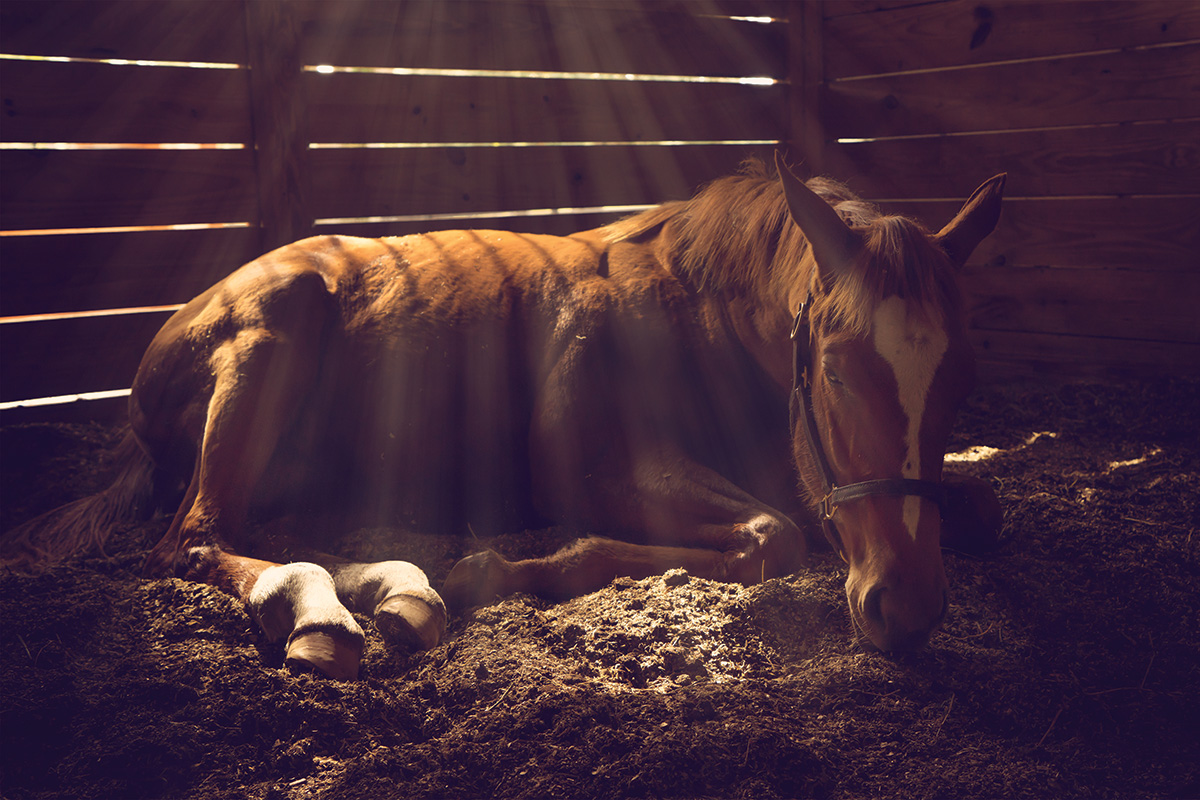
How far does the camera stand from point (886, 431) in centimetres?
183

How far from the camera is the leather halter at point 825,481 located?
5.89 feet


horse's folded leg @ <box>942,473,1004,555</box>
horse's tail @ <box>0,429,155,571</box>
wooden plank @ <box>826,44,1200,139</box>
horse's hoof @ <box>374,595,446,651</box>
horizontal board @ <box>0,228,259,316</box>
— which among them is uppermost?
wooden plank @ <box>826,44,1200,139</box>

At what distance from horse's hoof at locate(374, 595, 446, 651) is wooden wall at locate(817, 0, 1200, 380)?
3.94 metres

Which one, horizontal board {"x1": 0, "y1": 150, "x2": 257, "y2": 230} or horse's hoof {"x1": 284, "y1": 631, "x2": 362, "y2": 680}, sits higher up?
horizontal board {"x1": 0, "y1": 150, "x2": 257, "y2": 230}

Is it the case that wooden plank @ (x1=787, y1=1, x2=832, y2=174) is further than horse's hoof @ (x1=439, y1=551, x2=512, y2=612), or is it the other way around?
wooden plank @ (x1=787, y1=1, x2=832, y2=174)

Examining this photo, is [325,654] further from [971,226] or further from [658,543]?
[971,226]

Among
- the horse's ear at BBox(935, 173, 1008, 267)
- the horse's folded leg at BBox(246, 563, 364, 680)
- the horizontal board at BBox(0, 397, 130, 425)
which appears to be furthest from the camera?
the horizontal board at BBox(0, 397, 130, 425)

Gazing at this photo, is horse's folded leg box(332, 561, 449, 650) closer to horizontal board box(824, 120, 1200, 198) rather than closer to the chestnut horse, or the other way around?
the chestnut horse

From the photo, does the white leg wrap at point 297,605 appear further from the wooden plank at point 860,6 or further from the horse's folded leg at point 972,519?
the wooden plank at point 860,6

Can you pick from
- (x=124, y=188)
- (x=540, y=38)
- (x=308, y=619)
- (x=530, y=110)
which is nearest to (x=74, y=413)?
(x=124, y=188)

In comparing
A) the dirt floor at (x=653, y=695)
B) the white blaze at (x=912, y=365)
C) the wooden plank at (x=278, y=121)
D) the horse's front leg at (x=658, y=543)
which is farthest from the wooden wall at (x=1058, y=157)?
the wooden plank at (x=278, y=121)

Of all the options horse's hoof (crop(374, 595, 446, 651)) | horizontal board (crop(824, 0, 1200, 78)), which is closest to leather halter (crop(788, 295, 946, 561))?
horse's hoof (crop(374, 595, 446, 651))

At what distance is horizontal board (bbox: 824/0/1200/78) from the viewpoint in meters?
3.95

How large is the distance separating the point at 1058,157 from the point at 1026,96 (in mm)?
414
